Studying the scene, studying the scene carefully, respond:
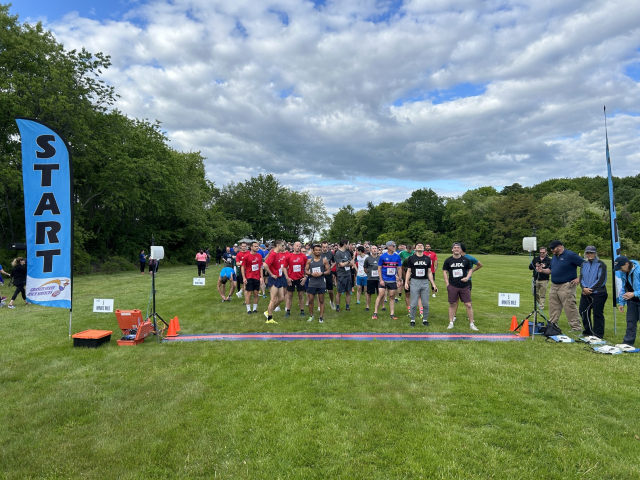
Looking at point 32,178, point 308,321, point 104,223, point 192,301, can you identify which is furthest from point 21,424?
point 104,223

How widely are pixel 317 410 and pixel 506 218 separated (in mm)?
72697

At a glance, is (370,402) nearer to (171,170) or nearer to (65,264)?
(65,264)

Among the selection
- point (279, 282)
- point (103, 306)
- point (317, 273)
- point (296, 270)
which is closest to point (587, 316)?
point (317, 273)

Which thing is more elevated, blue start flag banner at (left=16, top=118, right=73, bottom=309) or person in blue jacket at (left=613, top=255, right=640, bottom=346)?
blue start flag banner at (left=16, top=118, right=73, bottom=309)

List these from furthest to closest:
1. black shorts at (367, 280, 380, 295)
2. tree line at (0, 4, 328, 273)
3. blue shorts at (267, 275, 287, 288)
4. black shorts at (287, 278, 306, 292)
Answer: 1. tree line at (0, 4, 328, 273)
2. black shorts at (367, 280, 380, 295)
3. black shorts at (287, 278, 306, 292)
4. blue shorts at (267, 275, 287, 288)

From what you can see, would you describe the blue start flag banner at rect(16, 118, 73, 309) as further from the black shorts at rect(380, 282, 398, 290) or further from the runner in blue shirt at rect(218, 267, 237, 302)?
the black shorts at rect(380, 282, 398, 290)

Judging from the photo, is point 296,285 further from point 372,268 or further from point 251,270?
point 372,268

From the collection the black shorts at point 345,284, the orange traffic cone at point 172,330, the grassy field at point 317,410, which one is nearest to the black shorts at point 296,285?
the black shorts at point 345,284

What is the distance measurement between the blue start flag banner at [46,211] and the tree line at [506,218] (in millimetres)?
49007

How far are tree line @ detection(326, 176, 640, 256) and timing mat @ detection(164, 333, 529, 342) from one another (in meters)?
42.7

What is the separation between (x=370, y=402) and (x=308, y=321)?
4496 millimetres

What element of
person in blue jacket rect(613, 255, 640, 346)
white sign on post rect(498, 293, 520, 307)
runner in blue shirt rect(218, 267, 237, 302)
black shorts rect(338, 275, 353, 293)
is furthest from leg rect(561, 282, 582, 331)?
runner in blue shirt rect(218, 267, 237, 302)

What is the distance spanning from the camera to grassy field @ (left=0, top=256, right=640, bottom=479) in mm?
3137

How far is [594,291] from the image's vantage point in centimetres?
717
